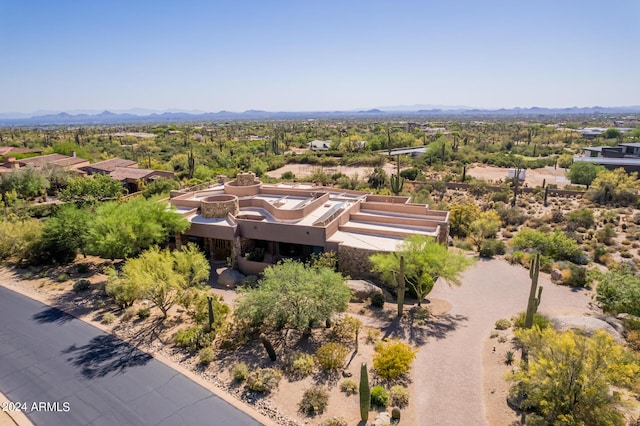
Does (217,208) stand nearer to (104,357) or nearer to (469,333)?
(104,357)

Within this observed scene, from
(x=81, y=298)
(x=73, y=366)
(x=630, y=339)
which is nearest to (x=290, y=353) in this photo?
(x=73, y=366)

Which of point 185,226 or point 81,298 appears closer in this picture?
point 81,298

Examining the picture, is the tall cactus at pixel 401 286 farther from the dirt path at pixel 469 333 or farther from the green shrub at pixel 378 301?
the dirt path at pixel 469 333

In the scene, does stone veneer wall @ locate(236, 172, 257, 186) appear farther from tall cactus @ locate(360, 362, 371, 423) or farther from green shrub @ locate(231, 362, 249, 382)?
tall cactus @ locate(360, 362, 371, 423)

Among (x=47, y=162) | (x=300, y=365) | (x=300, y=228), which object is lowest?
(x=300, y=365)

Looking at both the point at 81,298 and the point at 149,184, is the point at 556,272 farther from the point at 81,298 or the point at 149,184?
the point at 149,184

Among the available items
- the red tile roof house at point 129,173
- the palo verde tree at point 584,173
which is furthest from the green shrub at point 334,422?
the palo verde tree at point 584,173

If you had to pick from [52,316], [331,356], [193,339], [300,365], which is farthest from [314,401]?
[52,316]
